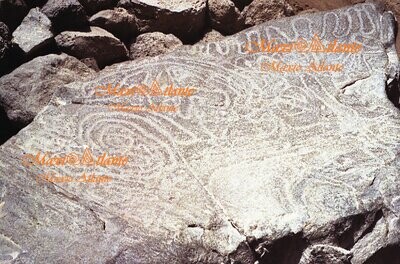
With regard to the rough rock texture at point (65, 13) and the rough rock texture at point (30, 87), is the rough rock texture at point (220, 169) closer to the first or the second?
the rough rock texture at point (30, 87)

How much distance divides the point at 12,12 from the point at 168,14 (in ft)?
2.25

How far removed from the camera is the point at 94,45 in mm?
2496

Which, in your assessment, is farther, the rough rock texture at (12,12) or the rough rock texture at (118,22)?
the rough rock texture at (118,22)

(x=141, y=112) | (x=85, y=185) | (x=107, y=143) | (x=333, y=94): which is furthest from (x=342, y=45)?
(x=85, y=185)

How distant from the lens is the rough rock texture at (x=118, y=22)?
102 inches

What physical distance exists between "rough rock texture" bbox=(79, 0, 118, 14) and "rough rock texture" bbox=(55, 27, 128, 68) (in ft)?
0.35

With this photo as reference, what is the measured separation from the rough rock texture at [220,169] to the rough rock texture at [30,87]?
0.13m

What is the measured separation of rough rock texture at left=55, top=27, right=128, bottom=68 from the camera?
245 cm

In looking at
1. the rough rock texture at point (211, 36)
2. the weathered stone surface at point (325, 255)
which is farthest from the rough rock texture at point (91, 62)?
the weathered stone surface at point (325, 255)

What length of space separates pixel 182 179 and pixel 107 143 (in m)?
0.30

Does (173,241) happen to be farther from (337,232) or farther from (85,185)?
(337,232)

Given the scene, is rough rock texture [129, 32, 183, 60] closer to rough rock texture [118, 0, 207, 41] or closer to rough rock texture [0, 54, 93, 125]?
rough rock texture [118, 0, 207, 41]

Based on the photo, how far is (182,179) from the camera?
1812 mm

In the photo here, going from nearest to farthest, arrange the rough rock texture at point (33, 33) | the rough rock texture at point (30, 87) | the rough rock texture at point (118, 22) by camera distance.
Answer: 1. the rough rock texture at point (30, 87)
2. the rough rock texture at point (33, 33)
3. the rough rock texture at point (118, 22)
